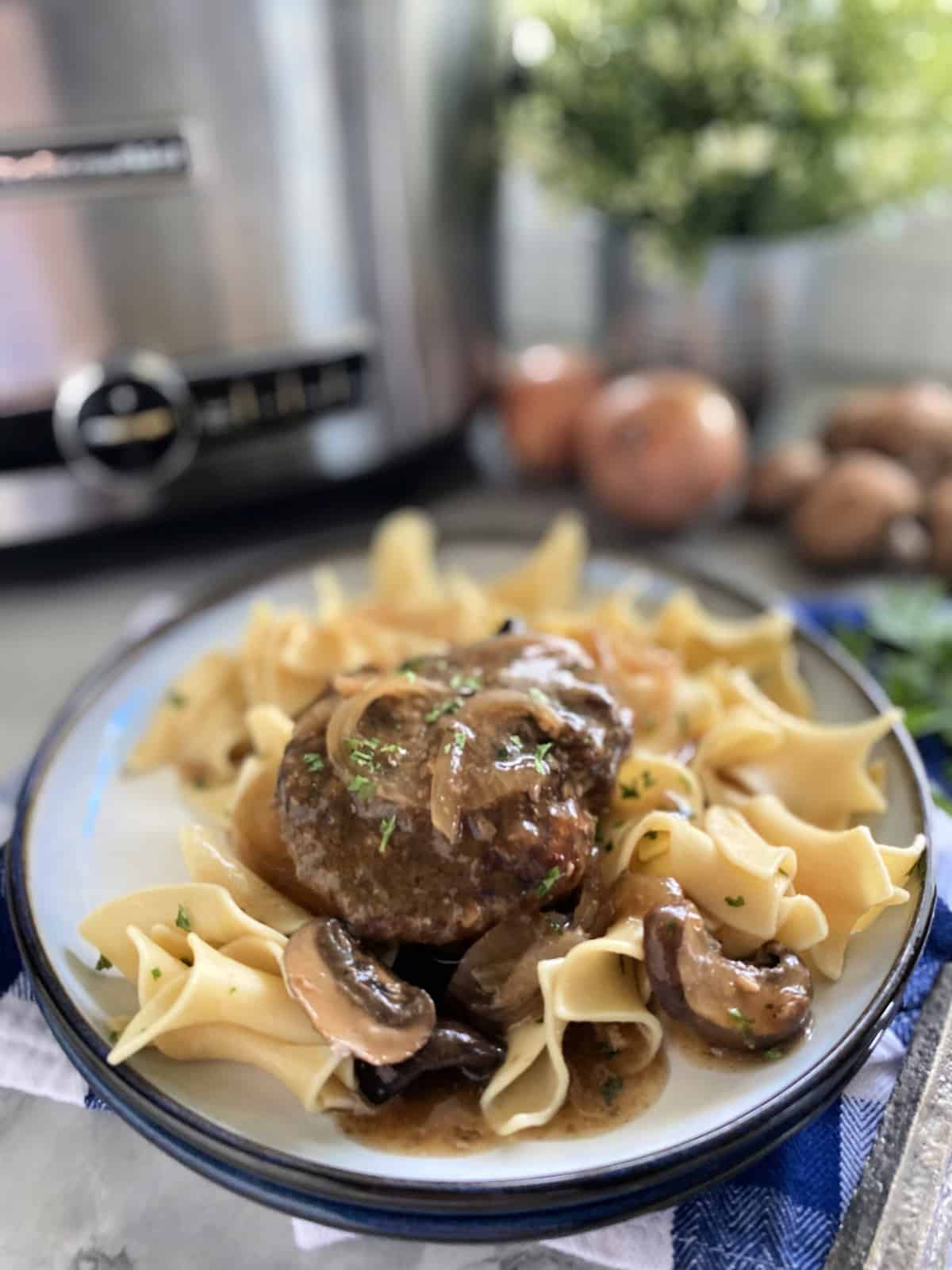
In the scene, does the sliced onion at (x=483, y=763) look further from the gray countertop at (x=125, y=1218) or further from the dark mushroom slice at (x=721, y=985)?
the gray countertop at (x=125, y=1218)

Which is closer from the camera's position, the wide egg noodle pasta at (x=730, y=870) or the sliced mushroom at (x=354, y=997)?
the sliced mushroom at (x=354, y=997)

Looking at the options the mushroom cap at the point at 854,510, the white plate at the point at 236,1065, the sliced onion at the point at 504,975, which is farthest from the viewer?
the mushroom cap at the point at 854,510

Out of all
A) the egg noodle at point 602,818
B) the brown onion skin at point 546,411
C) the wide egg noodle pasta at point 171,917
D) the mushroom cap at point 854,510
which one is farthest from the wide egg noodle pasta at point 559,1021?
the brown onion skin at point 546,411

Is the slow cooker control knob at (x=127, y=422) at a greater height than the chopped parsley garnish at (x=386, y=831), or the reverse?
the slow cooker control knob at (x=127, y=422)

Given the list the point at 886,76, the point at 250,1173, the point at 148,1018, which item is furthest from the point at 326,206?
the point at 250,1173

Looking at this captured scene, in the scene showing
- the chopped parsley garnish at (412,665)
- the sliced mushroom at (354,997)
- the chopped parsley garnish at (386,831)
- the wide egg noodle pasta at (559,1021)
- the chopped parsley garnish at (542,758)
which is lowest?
the wide egg noodle pasta at (559,1021)
